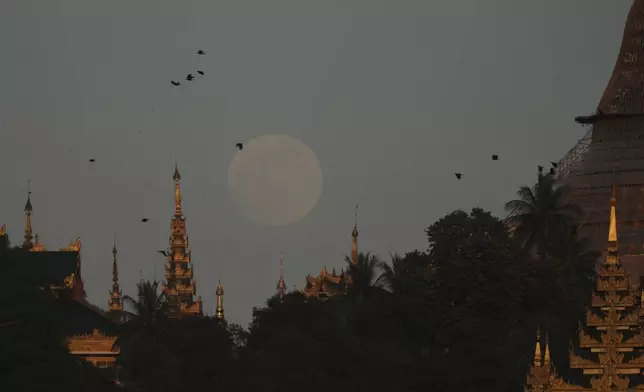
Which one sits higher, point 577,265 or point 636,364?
point 577,265

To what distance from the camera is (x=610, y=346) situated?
195 feet

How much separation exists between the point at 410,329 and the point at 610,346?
40274 mm

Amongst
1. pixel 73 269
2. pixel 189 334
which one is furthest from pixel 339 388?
pixel 73 269

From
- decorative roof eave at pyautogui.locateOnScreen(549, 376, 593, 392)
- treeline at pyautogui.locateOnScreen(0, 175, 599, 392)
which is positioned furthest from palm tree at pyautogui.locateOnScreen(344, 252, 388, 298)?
decorative roof eave at pyautogui.locateOnScreen(549, 376, 593, 392)

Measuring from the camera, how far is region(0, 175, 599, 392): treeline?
92.7 meters

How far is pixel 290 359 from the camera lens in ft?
308

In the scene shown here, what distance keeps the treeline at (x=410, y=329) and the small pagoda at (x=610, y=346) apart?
1066 inches

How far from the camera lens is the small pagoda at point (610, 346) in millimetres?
58812

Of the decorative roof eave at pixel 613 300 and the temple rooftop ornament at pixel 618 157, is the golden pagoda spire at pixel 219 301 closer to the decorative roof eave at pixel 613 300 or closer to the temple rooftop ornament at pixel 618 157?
the temple rooftop ornament at pixel 618 157

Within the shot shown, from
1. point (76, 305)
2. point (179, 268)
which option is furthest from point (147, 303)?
point (179, 268)

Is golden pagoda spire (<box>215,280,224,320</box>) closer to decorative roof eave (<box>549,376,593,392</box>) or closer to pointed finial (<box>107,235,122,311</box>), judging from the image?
pointed finial (<box>107,235,122,311</box>)

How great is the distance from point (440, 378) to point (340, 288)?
1986 cm

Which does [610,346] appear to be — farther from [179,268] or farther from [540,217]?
[179,268]

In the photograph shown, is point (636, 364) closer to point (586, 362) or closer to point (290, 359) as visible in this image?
point (586, 362)
